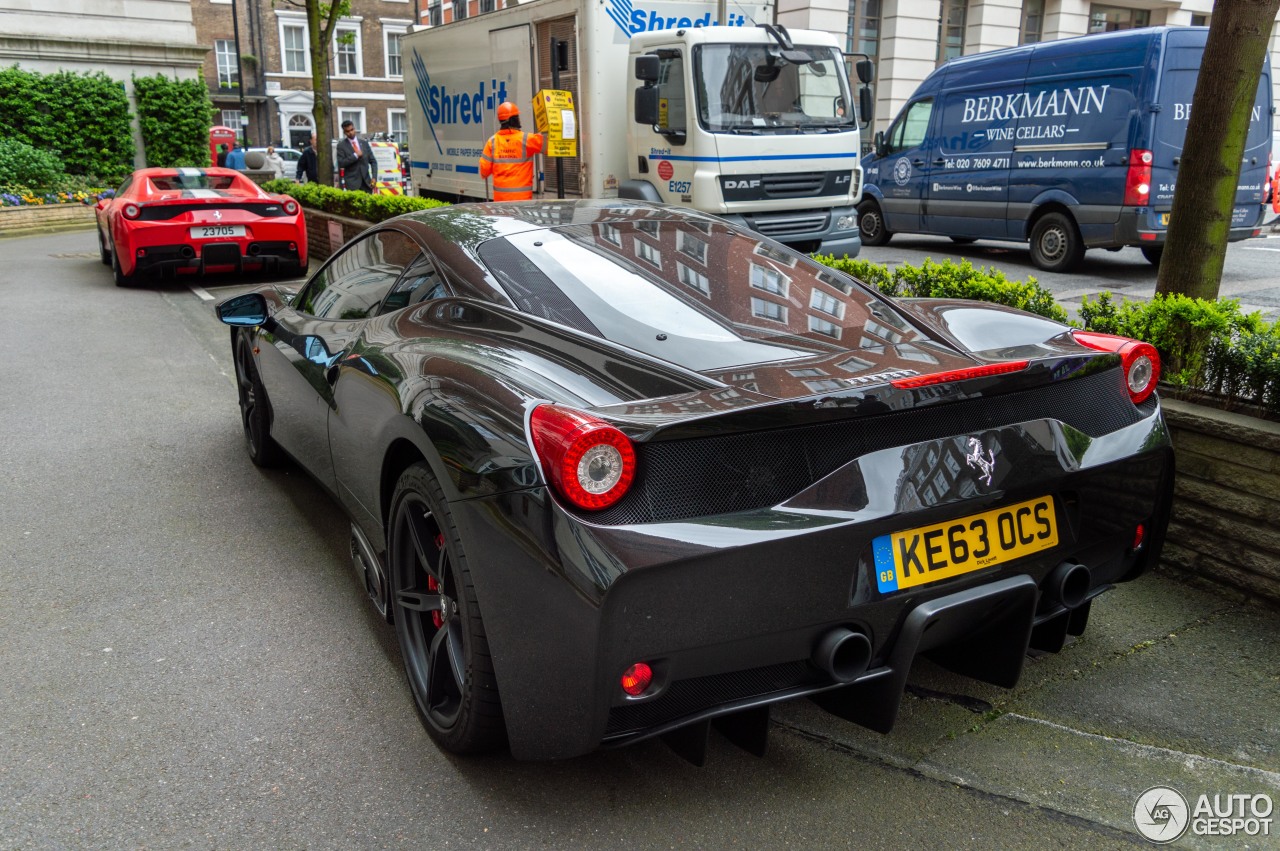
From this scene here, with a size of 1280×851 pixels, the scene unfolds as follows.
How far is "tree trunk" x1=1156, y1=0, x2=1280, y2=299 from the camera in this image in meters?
4.35

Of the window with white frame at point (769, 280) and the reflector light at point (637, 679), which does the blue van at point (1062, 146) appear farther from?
the reflector light at point (637, 679)

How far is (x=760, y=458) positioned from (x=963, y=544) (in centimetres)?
56

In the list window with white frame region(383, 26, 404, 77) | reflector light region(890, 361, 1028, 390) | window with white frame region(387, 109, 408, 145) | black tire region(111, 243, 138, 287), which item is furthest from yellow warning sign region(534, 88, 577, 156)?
window with white frame region(383, 26, 404, 77)

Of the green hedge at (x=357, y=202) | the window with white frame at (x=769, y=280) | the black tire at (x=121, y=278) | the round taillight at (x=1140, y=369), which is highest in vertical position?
the window with white frame at (x=769, y=280)

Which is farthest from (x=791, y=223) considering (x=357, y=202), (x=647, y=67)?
(x=357, y=202)

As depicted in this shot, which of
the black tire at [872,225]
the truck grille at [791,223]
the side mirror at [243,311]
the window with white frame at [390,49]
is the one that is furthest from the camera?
the window with white frame at [390,49]

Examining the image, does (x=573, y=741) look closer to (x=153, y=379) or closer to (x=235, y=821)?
(x=235, y=821)

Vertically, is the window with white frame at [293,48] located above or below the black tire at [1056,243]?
above

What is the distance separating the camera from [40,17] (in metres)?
25.8

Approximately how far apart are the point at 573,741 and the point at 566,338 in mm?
1054

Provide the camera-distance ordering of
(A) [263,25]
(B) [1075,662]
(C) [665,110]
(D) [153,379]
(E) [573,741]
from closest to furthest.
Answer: (E) [573,741] < (B) [1075,662] < (D) [153,379] < (C) [665,110] < (A) [263,25]

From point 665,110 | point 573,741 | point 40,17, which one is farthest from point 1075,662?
point 40,17

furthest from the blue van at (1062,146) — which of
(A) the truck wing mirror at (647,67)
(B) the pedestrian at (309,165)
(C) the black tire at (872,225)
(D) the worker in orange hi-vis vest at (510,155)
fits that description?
(B) the pedestrian at (309,165)

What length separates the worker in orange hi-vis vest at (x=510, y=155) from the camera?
11172mm
